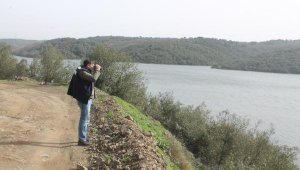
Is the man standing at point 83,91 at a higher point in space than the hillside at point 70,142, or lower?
higher

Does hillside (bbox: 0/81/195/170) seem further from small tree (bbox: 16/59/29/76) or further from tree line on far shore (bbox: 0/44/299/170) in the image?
small tree (bbox: 16/59/29/76)

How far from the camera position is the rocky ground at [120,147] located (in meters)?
11.4

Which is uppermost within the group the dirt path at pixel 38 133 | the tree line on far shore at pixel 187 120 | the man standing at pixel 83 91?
the man standing at pixel 83 91

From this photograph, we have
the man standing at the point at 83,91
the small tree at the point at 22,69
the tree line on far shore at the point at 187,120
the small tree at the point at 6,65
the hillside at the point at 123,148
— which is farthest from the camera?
the small tree at the point at 22,69

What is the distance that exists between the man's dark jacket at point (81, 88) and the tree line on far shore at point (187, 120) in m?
17.0

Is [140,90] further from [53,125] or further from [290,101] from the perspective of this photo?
[290,101]

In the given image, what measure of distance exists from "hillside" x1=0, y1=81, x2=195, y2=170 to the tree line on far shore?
43.0ft

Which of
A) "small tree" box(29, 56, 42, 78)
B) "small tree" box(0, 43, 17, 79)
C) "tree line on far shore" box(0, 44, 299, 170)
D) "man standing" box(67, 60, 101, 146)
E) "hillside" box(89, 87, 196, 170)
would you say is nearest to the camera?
"hillside" box(89, 87, 196, 170)

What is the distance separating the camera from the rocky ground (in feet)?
37.4

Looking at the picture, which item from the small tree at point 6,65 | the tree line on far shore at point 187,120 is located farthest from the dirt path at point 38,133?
the small tree at point 6,65

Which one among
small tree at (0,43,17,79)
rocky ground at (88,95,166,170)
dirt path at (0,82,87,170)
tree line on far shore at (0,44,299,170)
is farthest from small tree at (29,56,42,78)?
rocky ground at (88,95,166,170)

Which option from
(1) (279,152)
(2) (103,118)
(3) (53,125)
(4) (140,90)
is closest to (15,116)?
(3) (53,125)

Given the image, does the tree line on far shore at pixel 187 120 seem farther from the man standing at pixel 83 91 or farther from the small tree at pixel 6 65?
the man standing at pixel 83 91

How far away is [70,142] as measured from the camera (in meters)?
13.4
